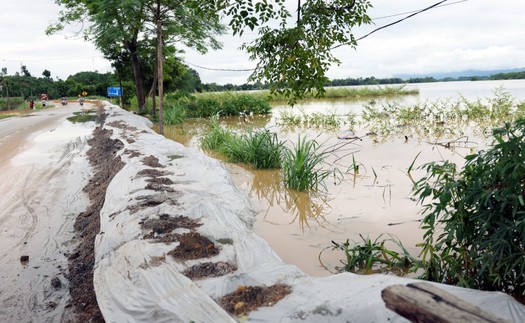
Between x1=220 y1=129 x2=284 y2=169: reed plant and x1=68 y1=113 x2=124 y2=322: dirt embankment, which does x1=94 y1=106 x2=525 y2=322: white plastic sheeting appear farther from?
x1=220 y1=129 x2=284 y2=169: reed plant

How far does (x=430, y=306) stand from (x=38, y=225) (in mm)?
4818

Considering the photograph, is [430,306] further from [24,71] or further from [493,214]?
[24,71]

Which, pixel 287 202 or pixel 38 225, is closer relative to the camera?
pixel 38 225

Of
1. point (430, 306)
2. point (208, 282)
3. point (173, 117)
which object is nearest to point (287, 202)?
point (208, 282)

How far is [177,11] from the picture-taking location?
17.6 m

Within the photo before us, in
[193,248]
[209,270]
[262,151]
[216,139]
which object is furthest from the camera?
[216,139]

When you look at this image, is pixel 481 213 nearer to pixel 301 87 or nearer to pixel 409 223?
pixel 301 87

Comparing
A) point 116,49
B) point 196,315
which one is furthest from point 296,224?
point 116,49

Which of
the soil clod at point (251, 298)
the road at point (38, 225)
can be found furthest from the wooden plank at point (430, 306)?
the road at point (38, 225)

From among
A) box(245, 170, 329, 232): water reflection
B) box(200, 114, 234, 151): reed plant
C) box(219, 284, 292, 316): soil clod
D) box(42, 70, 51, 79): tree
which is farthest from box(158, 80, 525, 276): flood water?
box(42, 70, 51, 79): tree

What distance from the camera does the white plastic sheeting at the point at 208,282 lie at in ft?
6.81

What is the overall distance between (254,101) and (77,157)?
483 inches

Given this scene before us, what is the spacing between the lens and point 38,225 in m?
5.07

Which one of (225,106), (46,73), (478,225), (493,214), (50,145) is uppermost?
(46,73)
